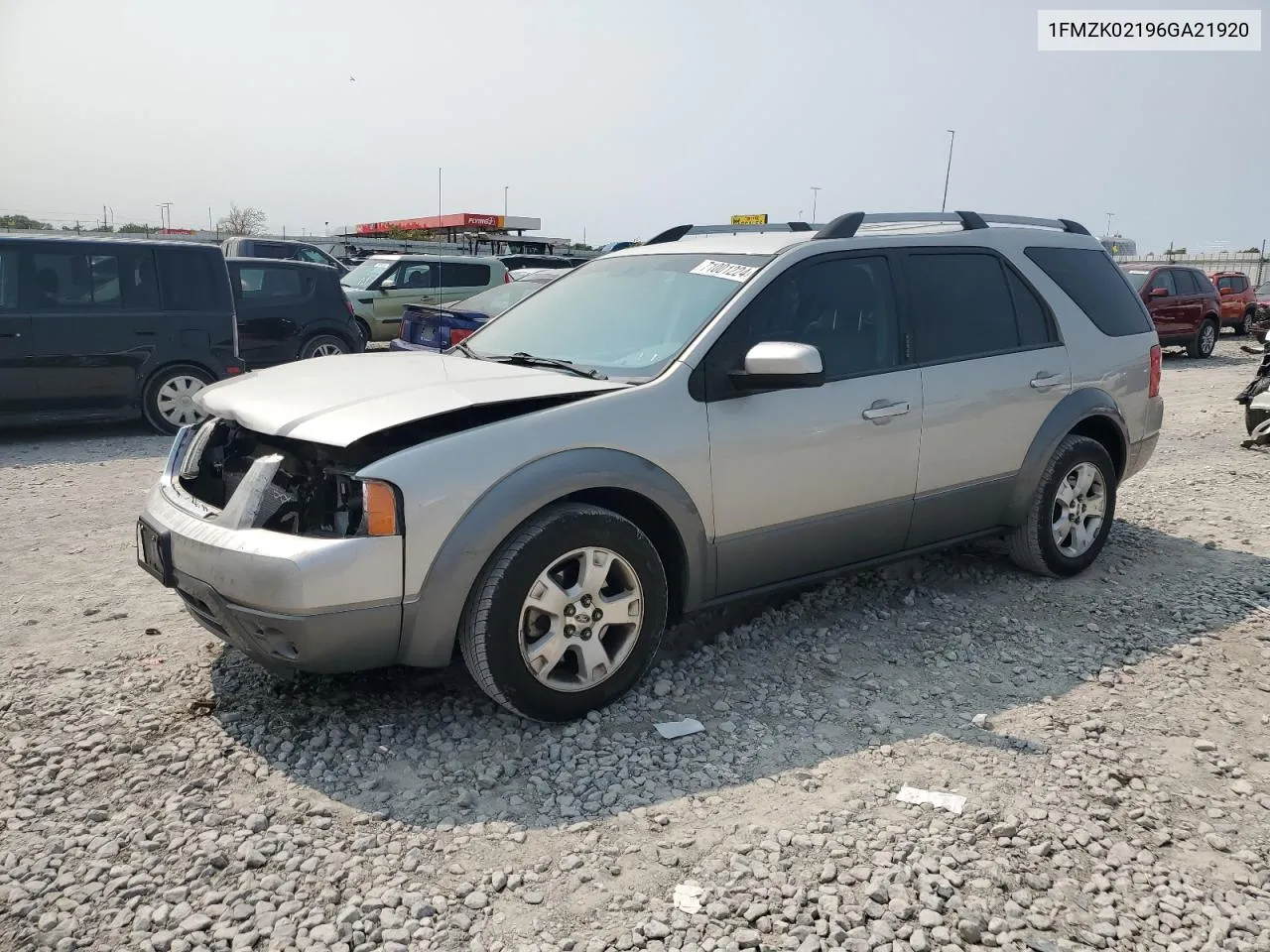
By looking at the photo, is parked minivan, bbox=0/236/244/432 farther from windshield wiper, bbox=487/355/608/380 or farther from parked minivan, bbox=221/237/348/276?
parked minivan, bbox=221/237/348/276

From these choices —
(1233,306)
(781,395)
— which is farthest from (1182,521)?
(1233,306)

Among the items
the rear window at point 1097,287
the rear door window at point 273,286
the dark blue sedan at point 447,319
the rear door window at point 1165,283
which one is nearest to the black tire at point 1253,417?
the rear window at point 1097,287

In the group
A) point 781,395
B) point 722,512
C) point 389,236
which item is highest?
point 389,236

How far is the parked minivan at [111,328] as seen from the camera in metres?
8.68

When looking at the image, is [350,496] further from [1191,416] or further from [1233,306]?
[1233,306]

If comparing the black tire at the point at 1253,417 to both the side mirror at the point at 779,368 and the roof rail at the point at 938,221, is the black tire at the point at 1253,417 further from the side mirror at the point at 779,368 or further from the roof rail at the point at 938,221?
the side mirror at the point at 779,368

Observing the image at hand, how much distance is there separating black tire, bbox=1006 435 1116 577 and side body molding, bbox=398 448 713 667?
2.50 metres

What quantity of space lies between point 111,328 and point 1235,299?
22900mm

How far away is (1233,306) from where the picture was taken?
74.1 feet

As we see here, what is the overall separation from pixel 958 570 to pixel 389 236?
48.2 meters

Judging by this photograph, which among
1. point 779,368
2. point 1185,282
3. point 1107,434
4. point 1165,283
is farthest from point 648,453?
point 1185,282

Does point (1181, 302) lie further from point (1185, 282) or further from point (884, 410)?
point (884, 410)

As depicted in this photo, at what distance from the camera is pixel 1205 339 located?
18766 millimetres

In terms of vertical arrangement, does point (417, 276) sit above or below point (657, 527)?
above
